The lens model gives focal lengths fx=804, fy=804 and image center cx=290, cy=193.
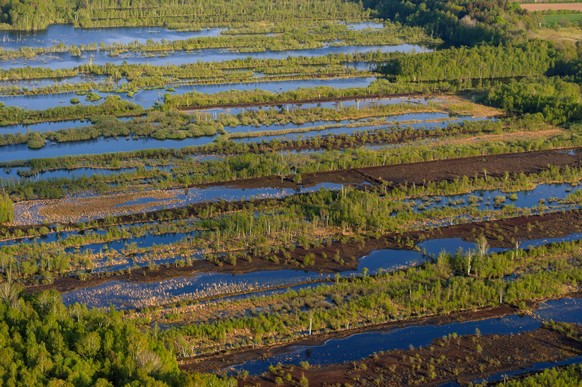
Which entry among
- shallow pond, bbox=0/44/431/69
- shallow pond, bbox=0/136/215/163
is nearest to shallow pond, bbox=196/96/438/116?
shallow pond, bbox=0/136/215/163

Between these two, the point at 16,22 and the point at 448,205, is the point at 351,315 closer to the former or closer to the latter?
the point at 448,205

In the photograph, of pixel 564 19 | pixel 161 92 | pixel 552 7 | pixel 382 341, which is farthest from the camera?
pixel 552 7

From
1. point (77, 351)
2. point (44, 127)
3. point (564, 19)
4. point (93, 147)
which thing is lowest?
point (77, 351)

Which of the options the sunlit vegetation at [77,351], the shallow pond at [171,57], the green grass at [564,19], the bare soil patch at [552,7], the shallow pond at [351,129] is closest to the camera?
the sunlit vegetation at [77,351]

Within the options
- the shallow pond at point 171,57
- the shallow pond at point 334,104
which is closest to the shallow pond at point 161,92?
the shallow pond at point 334,104

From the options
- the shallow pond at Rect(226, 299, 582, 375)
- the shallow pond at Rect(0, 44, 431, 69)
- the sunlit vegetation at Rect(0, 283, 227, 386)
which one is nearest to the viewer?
the sunlit vegetation at Rect(0, 283, 227, 386)

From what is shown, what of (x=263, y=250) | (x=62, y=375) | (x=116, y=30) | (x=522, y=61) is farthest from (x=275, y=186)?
(x=116, y=30)

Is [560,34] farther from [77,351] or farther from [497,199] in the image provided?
[77,351]

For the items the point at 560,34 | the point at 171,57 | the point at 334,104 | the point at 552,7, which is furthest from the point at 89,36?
the point at 552,7

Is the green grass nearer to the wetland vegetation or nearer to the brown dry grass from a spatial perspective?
the brown dry grass

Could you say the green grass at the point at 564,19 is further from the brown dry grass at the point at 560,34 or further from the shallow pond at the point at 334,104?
the shallow pond at the point at 334,104

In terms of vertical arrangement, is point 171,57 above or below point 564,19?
below
